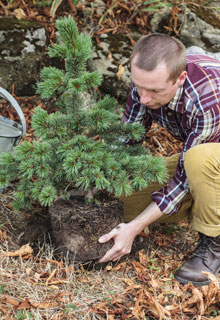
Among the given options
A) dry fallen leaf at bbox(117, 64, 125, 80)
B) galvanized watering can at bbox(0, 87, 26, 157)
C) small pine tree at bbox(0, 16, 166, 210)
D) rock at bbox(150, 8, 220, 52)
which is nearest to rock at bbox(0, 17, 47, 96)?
dry fallen leaf at bbox(117, 64, 125, 80)

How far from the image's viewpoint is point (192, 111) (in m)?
2.21

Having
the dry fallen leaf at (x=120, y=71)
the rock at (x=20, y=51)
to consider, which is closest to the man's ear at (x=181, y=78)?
the dry fallen leaf at (x=120, y=71)

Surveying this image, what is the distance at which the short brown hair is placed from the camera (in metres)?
2.05

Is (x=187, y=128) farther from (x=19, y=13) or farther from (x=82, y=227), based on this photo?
(x=19, y=13)

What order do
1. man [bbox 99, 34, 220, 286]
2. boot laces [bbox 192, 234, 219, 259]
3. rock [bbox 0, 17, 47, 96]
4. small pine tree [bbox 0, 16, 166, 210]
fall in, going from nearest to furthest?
small pine tree [bbox 0, 16, 166, 210] → man [bbox 99, 34, 220, 286] → boot laces [bbox 192, 234, 219, 259] → rock [bbox 0, 17, 47, 96]

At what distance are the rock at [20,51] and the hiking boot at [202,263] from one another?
6.77 ft

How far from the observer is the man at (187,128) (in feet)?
6.86

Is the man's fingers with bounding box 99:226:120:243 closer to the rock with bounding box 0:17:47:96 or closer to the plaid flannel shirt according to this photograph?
the plaid flannel shirt

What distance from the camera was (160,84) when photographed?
6.85 ft

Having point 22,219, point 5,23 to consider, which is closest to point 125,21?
point 5,23

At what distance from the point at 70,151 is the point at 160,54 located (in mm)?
691

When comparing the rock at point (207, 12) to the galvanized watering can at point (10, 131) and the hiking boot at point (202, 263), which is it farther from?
the hiking boot at point (202, 263)

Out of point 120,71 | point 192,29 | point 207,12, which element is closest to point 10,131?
point 120,71

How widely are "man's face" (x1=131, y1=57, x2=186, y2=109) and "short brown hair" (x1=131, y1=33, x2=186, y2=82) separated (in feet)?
0.08
